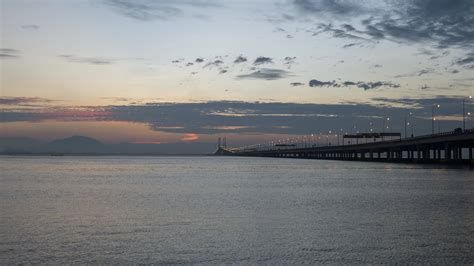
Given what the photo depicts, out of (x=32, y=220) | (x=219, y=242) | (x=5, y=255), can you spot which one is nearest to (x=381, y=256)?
(x=219, y=242)

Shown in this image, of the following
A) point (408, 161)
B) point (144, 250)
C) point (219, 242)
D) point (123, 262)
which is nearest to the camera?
point (123, 262)

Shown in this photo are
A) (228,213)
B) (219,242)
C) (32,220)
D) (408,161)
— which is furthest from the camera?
(408,161)

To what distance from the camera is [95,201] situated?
5119 cm

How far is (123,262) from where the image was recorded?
928 inches

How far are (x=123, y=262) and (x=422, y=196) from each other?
38.2m

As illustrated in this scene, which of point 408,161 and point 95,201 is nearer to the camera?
point 95,201

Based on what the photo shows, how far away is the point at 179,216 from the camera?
39188 millimetres

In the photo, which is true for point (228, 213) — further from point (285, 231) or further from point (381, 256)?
point (381, 256)

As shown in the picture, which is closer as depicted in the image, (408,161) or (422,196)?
(422,196)

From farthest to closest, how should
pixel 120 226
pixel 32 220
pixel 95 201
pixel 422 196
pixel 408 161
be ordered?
pixel 408 161 < pixel 422 196 < pixel 95 201 < pixel 32 220 < pixel 120 226

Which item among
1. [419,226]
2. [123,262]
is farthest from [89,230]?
[419,226]

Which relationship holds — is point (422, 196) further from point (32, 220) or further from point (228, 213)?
point (32, 220)

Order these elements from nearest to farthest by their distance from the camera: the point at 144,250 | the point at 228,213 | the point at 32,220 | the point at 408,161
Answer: the point at 144,250 < the point at 32,220 < the point at 228,213 < the point at 408,161

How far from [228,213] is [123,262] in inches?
702
